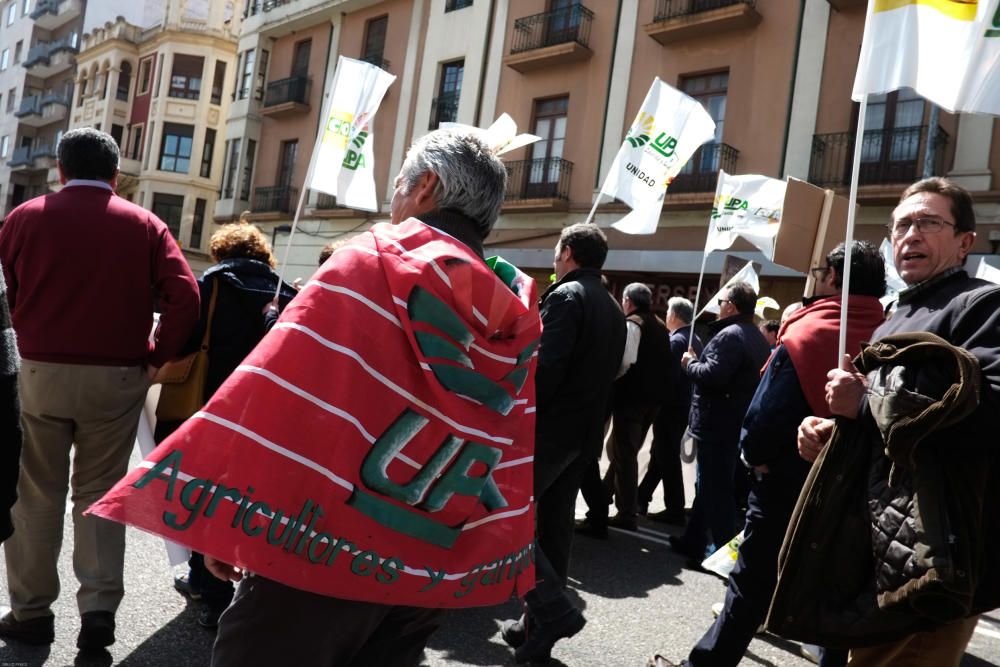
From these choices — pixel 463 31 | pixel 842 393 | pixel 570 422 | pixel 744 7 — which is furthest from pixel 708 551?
pixel 463 31

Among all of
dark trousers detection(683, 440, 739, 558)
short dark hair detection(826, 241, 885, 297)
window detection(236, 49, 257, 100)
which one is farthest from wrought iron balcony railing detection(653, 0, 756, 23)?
window detection(236, 49, 257, 100)

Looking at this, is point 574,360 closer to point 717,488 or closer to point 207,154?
point 717,488

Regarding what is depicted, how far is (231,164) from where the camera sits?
26.0m

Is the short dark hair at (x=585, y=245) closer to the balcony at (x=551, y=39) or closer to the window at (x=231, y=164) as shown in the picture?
the balcony at (x=551, y=39)

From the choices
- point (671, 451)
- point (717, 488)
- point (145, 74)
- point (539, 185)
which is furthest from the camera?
point (145, 74)

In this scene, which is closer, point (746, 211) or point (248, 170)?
point (746, 211)

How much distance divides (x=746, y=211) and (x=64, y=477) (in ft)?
22.2

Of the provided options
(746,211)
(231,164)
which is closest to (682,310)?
(746,211)

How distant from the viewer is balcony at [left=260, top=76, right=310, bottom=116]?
Answer: 23938 millimetres

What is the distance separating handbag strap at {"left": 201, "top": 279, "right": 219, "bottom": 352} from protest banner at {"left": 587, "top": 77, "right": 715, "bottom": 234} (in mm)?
4426

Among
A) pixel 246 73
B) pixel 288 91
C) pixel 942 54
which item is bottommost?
pixel 942 54

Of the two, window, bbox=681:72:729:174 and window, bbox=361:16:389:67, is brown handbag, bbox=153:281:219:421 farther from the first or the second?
window, bbox=361:16:389:67

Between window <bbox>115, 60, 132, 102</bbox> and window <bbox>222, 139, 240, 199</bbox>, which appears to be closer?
window <bbox>222, 139, 240, 199</bbox>

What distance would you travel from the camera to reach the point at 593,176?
55.9 ft
